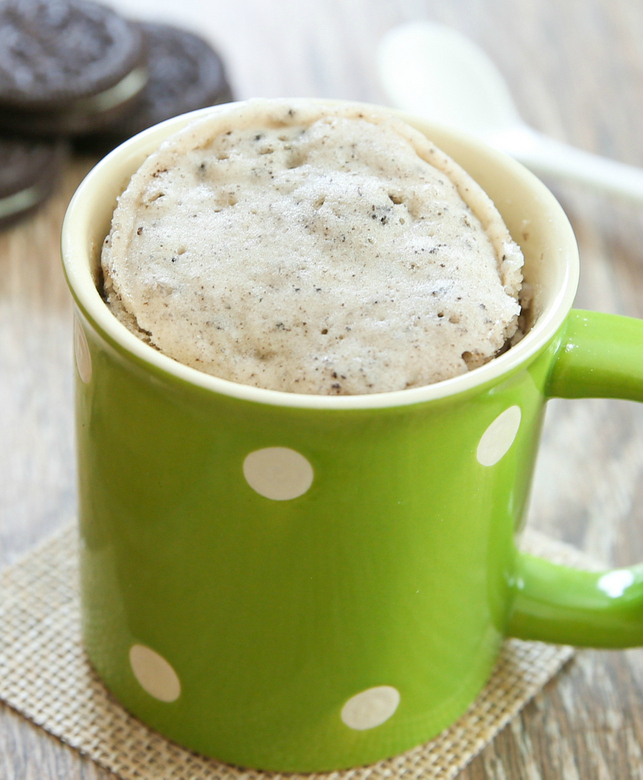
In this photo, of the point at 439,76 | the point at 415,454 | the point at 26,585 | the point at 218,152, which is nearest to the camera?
the point at 415,454

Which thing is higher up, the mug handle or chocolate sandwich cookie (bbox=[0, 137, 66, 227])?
chocolate sandwich cookie (bbox=[0, 137, 66, 227])

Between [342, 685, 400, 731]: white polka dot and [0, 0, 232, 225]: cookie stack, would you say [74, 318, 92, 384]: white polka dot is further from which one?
[0, 0, 232, 225]: cookie stack

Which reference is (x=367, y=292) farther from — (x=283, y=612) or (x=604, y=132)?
(x=604, y=132)

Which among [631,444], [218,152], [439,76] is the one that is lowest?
[631,444]

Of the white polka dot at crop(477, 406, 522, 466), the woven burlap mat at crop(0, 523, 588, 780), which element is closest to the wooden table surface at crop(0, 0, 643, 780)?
the woven burlap mat at crop(0, 523, 588, 780)

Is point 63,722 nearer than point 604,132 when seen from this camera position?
Yes

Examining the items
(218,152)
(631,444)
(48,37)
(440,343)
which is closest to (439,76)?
(48,37)
